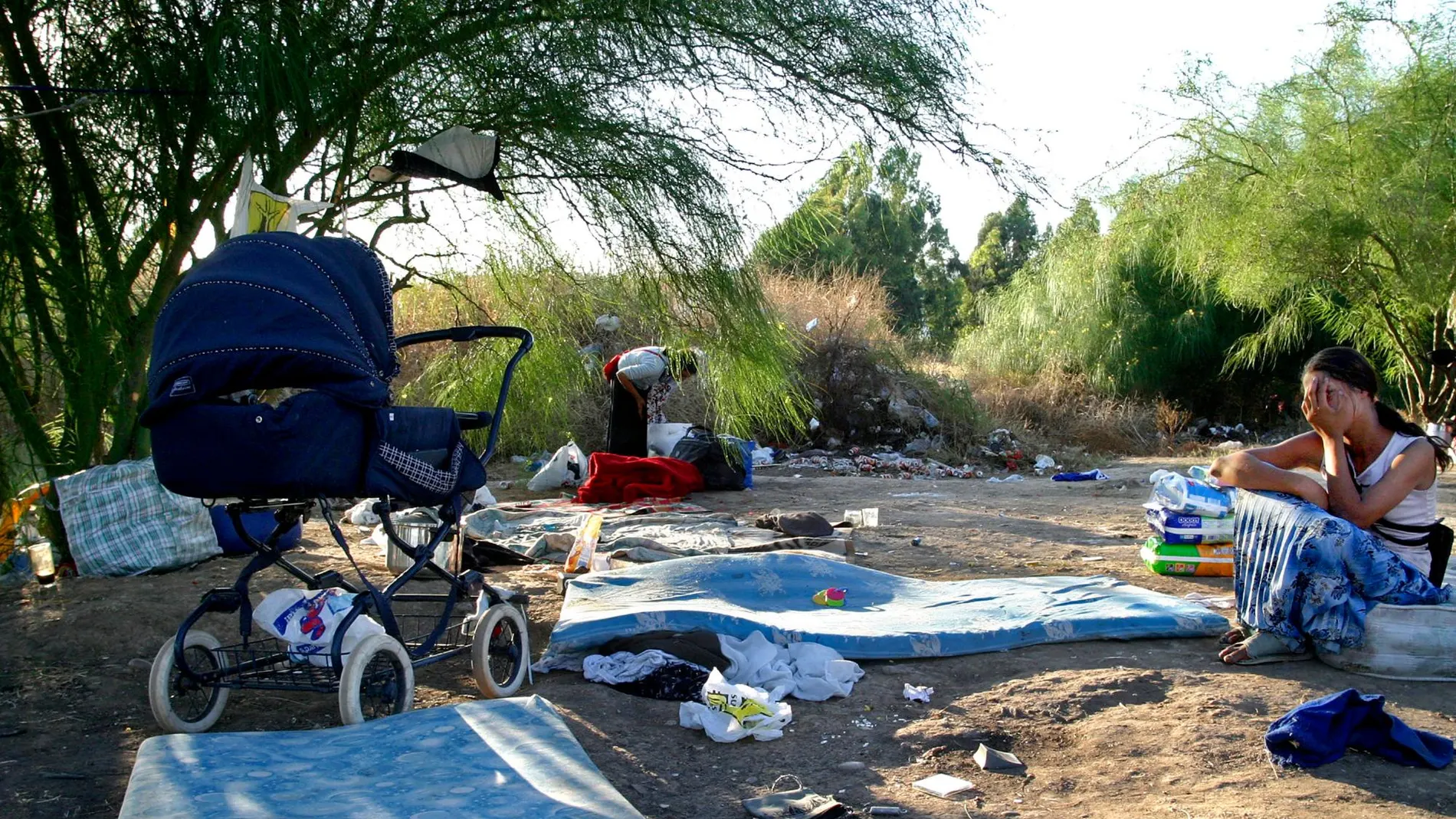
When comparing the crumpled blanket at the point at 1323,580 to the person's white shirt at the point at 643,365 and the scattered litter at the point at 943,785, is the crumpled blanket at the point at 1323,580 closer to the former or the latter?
the scattered litter at the point at 943,785

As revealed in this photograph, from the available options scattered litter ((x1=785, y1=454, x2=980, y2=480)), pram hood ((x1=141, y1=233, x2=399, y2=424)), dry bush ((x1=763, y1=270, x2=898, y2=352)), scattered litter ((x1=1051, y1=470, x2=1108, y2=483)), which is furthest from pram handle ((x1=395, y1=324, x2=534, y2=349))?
dry bush ((x1=763, y1=270, x2=898, y2=352))

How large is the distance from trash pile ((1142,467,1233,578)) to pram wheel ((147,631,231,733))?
4.57 meters

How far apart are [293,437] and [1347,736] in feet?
10.1

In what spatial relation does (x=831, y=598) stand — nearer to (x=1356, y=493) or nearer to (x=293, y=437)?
(x=1356, y=493)

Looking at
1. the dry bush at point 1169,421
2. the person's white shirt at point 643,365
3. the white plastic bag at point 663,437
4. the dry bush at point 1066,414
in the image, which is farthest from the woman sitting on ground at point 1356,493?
the dry bush at point 1169,421

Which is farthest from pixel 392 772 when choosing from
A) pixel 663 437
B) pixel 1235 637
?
pixel 663 437

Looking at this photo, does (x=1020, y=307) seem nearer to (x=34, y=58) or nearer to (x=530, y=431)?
(x=530, y=431)

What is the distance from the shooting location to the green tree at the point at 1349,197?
12.4 meters

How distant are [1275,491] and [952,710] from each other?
153 centimetres

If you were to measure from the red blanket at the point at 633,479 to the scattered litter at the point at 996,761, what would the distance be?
6.47 meters

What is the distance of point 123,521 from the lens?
5.66m

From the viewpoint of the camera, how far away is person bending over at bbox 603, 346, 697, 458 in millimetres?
10469

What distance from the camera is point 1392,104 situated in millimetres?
12625

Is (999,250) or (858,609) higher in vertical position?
(999,250)
